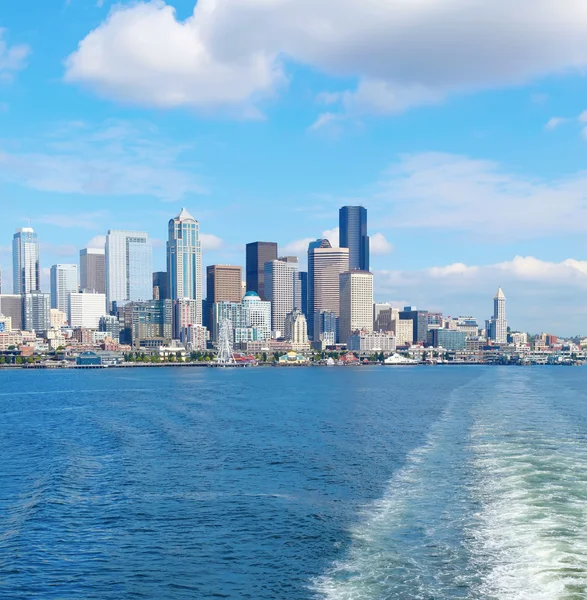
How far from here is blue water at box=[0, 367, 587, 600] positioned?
21.9 m

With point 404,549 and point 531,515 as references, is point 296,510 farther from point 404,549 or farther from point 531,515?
point 531,515

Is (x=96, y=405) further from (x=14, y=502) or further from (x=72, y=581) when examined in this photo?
(x=72, y=581)

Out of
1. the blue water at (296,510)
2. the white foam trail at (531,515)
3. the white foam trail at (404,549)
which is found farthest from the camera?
the blue water at (296,510)

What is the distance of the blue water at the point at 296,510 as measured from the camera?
21906mm

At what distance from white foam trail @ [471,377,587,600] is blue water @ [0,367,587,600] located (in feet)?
0.27

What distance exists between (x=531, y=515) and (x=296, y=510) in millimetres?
8934

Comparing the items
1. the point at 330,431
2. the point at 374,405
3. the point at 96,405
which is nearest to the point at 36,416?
the point at 96,405

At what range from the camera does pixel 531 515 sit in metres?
27.8

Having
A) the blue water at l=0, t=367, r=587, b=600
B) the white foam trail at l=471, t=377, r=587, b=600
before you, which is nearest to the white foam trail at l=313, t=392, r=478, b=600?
the blue water at l=0, t=367, r=587, b=600

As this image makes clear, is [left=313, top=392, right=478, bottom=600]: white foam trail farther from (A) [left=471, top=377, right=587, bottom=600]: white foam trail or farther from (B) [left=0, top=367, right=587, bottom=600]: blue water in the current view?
(A) [left=471, top=377, right=587, bottom=600]: white foam trail

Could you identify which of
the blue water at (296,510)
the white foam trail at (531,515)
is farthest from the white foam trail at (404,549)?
the white foam trail at (531,515)

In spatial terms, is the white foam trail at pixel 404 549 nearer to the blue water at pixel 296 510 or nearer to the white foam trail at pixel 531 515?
the blue water at pixel 296 510

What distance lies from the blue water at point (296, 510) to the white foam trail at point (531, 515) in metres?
0.08

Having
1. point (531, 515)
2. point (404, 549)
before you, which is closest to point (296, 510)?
point (404, 549)
